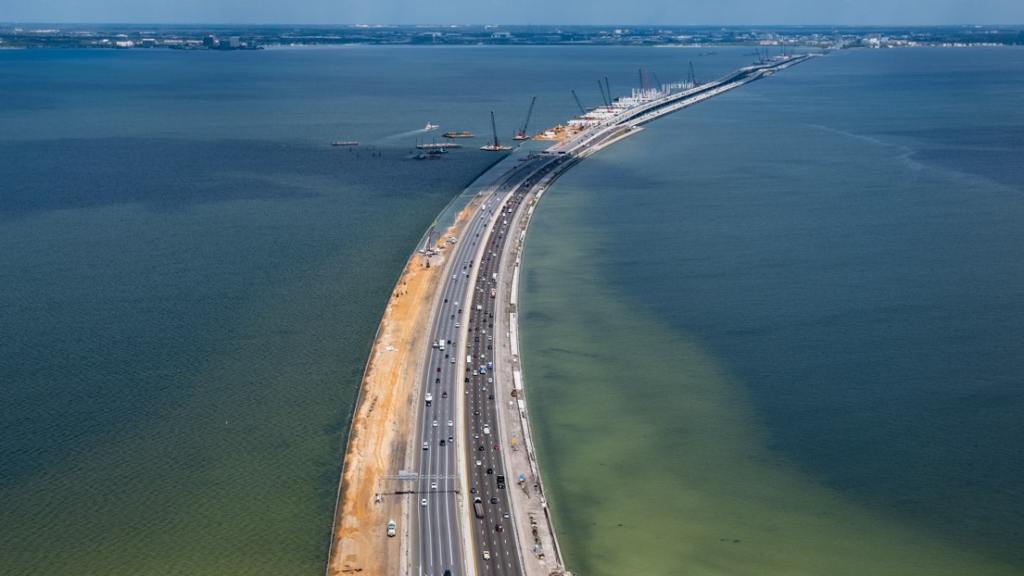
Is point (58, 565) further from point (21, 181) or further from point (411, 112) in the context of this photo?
point (411, 112)

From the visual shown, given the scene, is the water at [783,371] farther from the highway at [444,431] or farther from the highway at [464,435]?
the highway at [444,431]

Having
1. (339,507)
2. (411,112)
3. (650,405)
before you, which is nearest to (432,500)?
(339,507)

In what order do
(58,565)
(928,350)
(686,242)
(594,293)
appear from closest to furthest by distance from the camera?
1. (58,565)
2. (928,350)
3. (594,293)
4. (686,242)

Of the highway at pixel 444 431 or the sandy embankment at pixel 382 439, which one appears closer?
the sandy embankment at pixel 382 439

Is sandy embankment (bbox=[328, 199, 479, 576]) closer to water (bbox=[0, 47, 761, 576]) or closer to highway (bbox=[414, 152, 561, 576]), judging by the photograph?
highway (bbox=[414, 152, 561, 576])

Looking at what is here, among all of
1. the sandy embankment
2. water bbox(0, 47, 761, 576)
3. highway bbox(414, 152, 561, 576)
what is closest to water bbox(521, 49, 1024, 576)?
highway bbox(414, 152, 561, 576)

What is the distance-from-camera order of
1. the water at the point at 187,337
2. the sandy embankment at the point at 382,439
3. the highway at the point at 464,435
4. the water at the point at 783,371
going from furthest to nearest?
the water at the point at 187,337 < the water at the point at 783,371 < the highway at the point at 464,435 < the sandy embankment at the point at 382,439

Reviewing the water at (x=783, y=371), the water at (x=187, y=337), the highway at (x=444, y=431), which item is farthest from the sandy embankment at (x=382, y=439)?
the water at (x=783, y=371)
